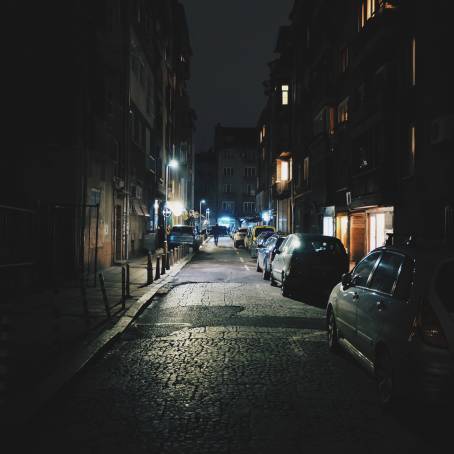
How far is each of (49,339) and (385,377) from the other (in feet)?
17.0

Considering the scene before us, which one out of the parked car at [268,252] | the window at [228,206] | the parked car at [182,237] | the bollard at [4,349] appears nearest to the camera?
the bollard at [4,349]

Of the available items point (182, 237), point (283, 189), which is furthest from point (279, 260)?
point (283, 189)

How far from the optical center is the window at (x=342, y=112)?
A: 95.8 feet

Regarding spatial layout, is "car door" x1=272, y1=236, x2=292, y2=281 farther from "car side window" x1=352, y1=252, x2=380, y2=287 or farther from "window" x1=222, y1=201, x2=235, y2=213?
"window" x1=222, y1=201, x2=235, y2=213

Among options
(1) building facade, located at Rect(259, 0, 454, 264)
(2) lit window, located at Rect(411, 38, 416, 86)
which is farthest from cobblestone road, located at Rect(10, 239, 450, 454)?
(2) lit window, located at Rect(411, 38, 416, 86)

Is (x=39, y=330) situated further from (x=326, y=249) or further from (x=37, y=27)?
(x=37, y=27)

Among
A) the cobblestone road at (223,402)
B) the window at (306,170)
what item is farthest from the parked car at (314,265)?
the window at (306,170)

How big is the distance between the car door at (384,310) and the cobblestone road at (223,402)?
66cm

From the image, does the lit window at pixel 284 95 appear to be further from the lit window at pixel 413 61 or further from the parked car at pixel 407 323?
the parked car at pixel 407 323

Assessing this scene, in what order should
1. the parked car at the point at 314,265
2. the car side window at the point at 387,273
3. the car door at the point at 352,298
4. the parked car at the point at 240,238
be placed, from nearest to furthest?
the car side window at the point at 387,273
the car door at the point at 352,298
the parked car at the point at 314,265
the parked car at the point at 240,238

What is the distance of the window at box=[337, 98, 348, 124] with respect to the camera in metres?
29.2

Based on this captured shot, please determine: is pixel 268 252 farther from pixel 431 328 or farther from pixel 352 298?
pixel 431 328

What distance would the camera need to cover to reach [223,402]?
562 cm

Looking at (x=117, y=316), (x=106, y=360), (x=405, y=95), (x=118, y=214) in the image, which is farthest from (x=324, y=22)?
(x=106, y=360)
